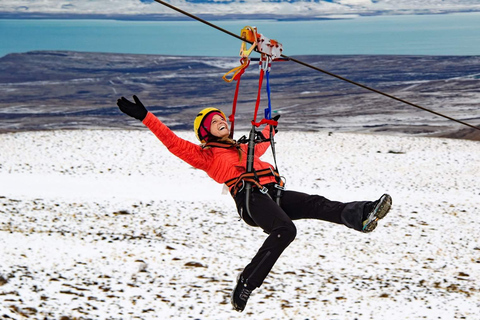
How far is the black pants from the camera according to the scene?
511 cm

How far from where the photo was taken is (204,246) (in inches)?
503

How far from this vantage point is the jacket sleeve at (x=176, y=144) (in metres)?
5.23

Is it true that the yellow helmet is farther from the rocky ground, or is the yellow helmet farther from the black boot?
the rocky ground

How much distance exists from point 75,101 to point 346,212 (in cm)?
7511

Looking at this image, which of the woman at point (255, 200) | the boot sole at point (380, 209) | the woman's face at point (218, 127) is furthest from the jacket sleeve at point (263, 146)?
the boot sole at point (380, 209)

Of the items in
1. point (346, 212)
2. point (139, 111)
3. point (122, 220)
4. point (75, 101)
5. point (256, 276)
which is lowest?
point (75, 101)

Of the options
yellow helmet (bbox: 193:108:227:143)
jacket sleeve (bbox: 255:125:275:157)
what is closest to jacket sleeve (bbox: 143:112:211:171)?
yellow helmet (bbox: 193:108:227:143)

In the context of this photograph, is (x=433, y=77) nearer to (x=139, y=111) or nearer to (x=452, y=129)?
(x=452, y=129)

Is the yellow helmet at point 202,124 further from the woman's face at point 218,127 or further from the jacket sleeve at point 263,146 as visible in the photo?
the jacket sleeve at point 263,146

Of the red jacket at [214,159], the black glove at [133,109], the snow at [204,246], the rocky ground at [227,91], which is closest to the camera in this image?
the black glove at [133,109]

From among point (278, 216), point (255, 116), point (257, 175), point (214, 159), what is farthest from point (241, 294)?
point (255, 116)

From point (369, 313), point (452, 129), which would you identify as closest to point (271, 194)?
point (369, 313)

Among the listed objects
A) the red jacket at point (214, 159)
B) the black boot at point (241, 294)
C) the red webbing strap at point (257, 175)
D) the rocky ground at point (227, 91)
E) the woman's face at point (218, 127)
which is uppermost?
the woman's face at point (218, 127)

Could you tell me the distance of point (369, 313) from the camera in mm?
10398
